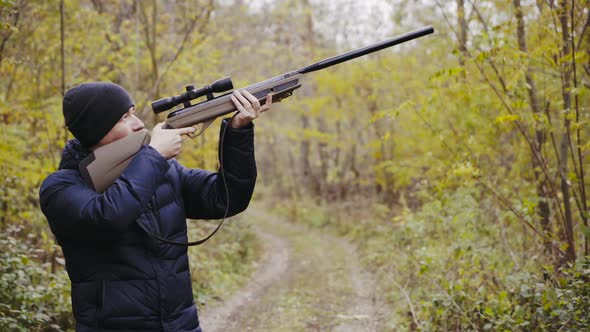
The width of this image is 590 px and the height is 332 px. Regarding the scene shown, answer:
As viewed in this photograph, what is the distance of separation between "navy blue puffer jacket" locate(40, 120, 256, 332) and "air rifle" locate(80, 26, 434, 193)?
0.07 metres

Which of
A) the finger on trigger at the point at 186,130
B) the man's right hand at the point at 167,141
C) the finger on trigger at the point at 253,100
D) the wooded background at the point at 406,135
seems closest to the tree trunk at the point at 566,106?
the wooded background at the point at 406,135

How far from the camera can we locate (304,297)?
26.5 feet

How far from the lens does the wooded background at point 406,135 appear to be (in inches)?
193

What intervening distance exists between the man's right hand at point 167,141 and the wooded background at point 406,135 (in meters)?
2.75

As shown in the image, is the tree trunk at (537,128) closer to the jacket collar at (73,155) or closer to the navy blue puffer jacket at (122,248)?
the navy blue puffer jacket at (122,248)

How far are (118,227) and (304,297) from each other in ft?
20.8

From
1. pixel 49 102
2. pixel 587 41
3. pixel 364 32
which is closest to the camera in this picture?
pixel 587 41

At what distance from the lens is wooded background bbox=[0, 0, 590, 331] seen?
4.89m

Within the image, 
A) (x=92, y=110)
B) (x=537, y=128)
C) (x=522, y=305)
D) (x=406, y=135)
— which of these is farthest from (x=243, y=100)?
(x=406, y=135)

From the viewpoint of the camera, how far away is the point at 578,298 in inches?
143

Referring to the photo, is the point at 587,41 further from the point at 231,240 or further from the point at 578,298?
the point at 231,240

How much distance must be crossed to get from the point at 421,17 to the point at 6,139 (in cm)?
961

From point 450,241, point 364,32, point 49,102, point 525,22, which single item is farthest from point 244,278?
point 364,32

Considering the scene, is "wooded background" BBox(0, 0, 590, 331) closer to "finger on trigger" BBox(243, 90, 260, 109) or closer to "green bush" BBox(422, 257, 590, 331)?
"green bush" BBox(422, 257, 590, 331)
